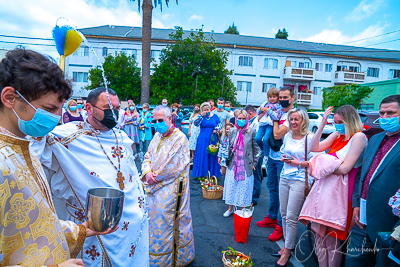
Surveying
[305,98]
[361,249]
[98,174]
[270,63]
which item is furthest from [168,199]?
[305,98]

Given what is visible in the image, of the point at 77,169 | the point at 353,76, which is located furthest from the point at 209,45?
the point at 353,76

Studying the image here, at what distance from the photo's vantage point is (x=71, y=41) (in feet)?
6.75

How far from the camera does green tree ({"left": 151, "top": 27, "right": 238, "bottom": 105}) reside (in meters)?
20.3

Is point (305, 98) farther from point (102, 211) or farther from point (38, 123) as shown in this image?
point (38, 123)

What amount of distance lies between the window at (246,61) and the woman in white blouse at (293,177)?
29545mm

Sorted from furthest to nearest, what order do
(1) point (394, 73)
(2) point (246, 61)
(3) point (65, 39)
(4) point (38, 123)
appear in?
1. (1) point (394, 73)
2. (2) point (246, 61)
3. (3) point (65, 39)
4. (4) point (38, 123)

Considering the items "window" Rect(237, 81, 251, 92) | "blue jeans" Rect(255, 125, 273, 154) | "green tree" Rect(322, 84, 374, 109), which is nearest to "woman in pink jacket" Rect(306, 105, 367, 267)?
"blue jeans" Rect(255, 125, 273, 154)

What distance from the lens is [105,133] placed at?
2471 millimetres

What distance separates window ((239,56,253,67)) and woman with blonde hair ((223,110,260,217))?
28381mm

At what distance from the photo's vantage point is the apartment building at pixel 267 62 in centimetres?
3038

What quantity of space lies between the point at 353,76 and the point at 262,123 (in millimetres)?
35341

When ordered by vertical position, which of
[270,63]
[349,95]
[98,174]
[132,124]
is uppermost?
[270,63]

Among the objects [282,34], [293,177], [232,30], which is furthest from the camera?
[282,34]

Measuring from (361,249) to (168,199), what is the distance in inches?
87.9
